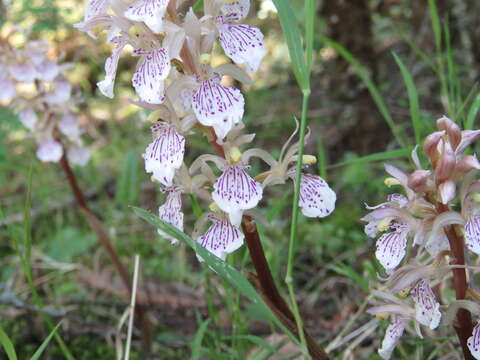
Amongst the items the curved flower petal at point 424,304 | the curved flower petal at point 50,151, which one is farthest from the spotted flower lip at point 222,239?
the curved flower petal at point 50,151

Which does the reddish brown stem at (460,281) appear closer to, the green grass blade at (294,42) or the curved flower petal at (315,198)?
the curved flower petal at (315,198)

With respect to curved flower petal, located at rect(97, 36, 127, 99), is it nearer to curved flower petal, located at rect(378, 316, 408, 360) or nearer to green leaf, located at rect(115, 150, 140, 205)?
curved flower petal, located at rect(378, 316, 408, 360)

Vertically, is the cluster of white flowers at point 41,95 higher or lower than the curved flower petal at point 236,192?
lower

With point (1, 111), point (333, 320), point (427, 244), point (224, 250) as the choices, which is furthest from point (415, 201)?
point (1, 111)

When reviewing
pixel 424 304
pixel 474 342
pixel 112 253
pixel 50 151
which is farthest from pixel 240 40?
pixel 50 151

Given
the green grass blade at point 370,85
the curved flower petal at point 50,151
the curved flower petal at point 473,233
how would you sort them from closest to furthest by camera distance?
the curved flower petal at point 473,233
the green grass blade at point 370,85
the curved flower petal at point 50,151

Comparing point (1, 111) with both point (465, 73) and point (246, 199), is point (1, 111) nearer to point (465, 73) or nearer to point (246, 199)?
point (246, 199)

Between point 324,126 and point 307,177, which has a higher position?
point 307,177

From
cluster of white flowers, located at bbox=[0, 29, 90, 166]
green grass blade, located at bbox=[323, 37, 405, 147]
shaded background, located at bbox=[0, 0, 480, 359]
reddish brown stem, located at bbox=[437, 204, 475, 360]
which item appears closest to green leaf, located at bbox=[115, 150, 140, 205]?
shaded background, located at bbox=[0, 0, 480, 359]
